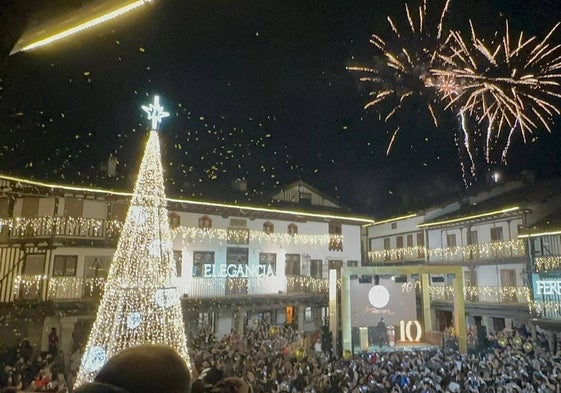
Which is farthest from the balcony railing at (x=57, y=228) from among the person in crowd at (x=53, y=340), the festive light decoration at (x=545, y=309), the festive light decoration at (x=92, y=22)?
the festive light decoration at (x=545, y=309)

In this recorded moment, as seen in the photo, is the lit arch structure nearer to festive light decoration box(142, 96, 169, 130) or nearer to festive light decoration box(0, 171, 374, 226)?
festive light decoration box(0, 171, 374, 226)

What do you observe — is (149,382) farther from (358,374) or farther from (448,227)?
(448,227)

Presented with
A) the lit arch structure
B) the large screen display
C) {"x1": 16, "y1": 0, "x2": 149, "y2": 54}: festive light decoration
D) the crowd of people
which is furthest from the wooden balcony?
{"x1": 16, "y1": 0, "x2": 149, "y2": 54}: festive light decoration

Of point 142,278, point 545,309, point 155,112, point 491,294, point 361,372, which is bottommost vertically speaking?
point 361,372

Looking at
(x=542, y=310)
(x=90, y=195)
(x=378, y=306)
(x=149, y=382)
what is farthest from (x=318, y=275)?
(x=149, y=382)

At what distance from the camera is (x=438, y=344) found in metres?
20.3

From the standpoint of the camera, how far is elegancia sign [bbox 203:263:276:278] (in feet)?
88.4

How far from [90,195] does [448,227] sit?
24.7 metres

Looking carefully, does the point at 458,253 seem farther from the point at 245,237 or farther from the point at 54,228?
the point at 54,228

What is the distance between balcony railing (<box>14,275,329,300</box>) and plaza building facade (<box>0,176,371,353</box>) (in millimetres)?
51

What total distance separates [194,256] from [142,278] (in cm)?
1184

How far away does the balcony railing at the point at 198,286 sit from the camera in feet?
64.6

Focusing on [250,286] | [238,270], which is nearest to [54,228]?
[238,270]

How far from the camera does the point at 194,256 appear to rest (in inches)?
1039
